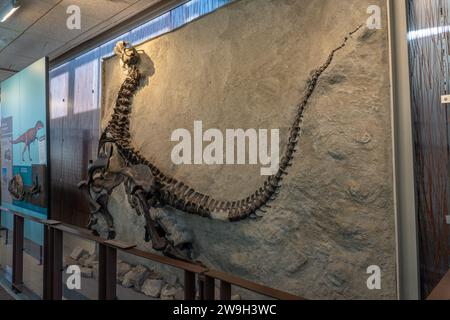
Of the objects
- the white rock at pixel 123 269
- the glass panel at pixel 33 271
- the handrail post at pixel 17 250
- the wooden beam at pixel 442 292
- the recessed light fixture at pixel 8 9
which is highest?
the recessed light fixture at pixel 8 9

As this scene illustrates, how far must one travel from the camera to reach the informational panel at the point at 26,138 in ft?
12.5

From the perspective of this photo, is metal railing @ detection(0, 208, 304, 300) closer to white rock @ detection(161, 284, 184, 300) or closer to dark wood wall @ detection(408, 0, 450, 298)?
white rock @ detection(161, 284, 184, 300)

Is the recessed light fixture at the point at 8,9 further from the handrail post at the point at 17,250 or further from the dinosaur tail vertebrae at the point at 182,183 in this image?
the handrail post at the point at 17,250

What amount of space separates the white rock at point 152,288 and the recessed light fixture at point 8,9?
3908 mm

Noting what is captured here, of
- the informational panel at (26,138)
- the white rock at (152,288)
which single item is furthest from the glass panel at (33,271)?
the white rock at (152,288)

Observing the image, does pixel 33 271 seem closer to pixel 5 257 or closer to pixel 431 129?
pixel 5 257

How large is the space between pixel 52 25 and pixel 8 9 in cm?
67

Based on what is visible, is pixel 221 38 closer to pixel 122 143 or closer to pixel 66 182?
pixel 122 143

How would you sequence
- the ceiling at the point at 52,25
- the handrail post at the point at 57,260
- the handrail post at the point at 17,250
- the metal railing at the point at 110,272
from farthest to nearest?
the ceiling at the point at 52,25
the handrail post at the point at 17,250
the handrail post at the point at 57,260
the metal railing at the point at 110,272

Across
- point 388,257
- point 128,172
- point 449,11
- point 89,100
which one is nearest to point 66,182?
point 89,100

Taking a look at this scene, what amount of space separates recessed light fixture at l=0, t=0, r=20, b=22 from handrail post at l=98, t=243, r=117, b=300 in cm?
356

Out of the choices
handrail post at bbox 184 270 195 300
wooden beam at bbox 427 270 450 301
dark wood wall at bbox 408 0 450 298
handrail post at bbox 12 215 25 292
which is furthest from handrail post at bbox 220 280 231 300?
handrail post at bbox 12 215 25 292

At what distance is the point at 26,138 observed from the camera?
4234mm

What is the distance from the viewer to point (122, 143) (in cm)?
400
